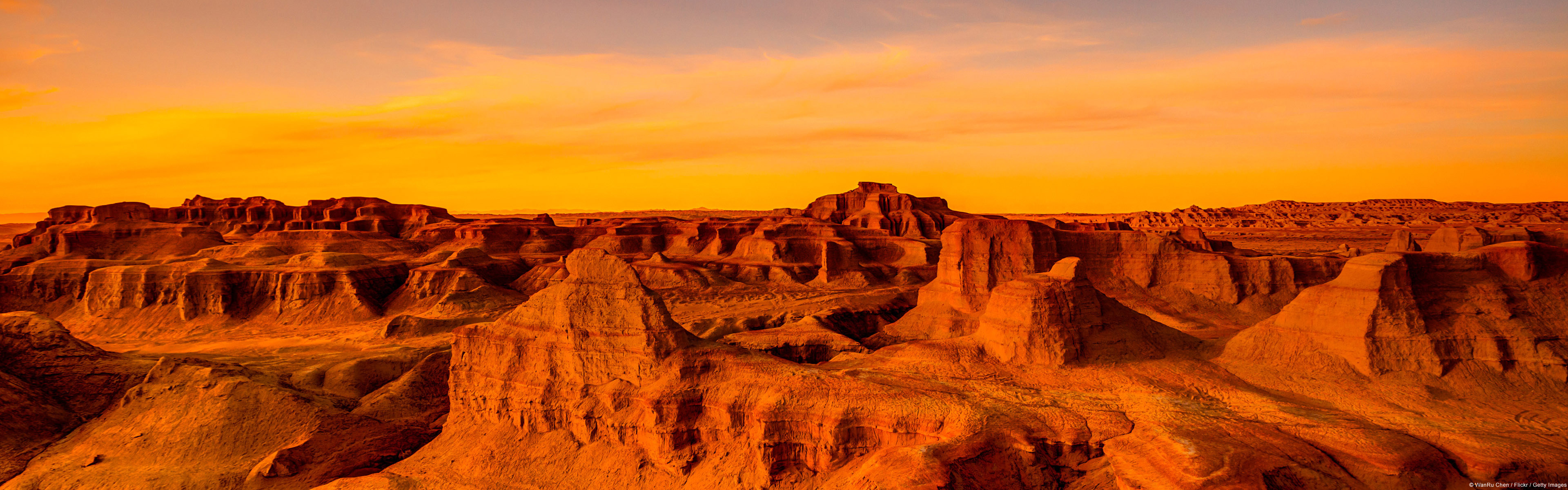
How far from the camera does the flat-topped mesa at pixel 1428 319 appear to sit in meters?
22.1

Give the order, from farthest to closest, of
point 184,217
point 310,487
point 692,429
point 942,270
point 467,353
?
1. point 184,217
2. point 942,270
3. point 467,353
4. point 310,487
5. point 692,429

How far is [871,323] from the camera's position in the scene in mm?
43031

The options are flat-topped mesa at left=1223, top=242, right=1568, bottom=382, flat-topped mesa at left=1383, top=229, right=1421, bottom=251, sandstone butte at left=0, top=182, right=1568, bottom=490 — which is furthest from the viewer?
flat-topped mesa at left=1383, top=229, right=1421, bottom=251

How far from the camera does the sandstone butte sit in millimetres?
15875

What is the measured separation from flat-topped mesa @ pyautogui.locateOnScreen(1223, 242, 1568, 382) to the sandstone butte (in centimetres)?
9

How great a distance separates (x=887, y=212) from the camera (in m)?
86.2

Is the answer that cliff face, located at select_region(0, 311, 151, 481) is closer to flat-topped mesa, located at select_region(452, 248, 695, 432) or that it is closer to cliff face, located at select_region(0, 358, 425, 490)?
cliff face, located at select_region(0, 358, 425, 490)

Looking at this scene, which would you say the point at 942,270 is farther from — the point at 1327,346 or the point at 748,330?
the point at 1327,346

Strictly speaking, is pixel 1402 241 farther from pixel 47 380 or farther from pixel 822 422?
pixel 47 380

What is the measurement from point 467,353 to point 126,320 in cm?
4205

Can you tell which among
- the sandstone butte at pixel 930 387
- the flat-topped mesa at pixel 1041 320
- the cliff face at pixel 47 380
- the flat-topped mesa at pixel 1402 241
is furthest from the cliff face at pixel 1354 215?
the cliff face at pixel 47 380

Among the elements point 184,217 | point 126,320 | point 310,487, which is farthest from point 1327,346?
point 184,217

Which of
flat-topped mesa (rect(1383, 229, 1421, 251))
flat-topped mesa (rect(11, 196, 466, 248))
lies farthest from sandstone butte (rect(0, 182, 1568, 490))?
flat-topped mesa (rect(11, 196, 466, 248))

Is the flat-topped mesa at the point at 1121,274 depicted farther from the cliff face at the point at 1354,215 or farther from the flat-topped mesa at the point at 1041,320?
the cliff face at the point at 1354,215
